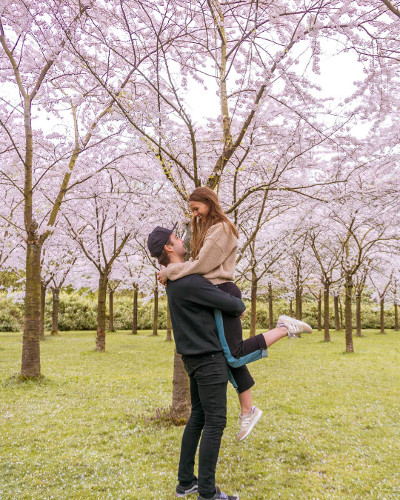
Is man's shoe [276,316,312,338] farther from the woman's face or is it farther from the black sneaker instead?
the black sneaker

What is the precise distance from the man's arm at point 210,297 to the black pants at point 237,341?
0.47ft

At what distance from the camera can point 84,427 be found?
499 centimetres

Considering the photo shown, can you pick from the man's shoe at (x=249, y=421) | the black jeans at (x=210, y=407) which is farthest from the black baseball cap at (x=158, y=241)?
the man's shoe at (x=249, y=421)

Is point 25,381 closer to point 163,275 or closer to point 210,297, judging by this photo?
point 163,275

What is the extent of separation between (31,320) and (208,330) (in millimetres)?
6363

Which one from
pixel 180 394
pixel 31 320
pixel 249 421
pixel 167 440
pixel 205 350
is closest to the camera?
pixel 205 350

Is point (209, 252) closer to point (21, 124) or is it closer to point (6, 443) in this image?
point (6, 443)

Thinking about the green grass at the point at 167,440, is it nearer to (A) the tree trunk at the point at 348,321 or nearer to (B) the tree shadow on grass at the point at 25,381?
(B) the tree shadow on grass at the point at 25,381

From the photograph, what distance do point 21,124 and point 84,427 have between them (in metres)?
9.55

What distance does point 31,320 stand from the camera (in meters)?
7.89

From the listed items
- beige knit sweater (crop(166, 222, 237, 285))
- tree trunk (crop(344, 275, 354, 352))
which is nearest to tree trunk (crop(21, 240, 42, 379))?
beige knit sweater (crop(166, 222, 237, 285))

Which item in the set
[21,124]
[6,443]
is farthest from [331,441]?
[21,124]

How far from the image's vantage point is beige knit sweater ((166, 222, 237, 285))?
2.74 meters

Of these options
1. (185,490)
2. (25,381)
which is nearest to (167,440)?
(185,490)
